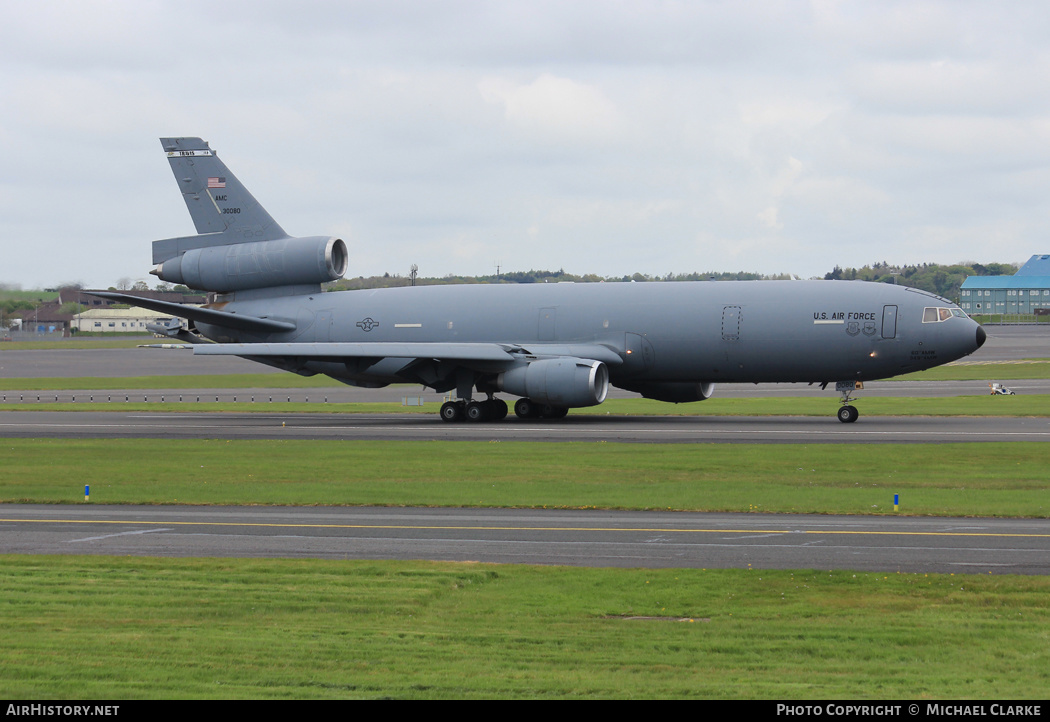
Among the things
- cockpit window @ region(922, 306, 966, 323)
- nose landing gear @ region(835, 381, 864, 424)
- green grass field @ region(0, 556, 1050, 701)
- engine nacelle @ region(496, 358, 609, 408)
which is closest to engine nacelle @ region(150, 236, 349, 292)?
engine nacelle @ region(496, 358, 609, 408)

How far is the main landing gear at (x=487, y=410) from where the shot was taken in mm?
41969

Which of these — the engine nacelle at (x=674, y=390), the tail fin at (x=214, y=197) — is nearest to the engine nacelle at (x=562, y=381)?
the engine nacelle at (x=674, y=390)

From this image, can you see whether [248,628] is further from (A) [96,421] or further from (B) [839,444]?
(A) [96,421]

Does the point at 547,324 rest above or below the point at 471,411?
above

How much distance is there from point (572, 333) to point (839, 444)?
13.4 meters

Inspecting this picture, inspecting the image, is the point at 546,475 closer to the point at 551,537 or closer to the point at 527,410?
the point at 551,537

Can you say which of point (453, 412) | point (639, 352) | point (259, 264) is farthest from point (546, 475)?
point (259, 264)

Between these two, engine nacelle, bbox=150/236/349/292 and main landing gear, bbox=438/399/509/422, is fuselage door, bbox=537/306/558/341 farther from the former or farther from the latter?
engine nacelle, bbox=150/236/349/292

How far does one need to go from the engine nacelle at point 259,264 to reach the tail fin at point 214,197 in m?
0.61

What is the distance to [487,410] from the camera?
42.1 m

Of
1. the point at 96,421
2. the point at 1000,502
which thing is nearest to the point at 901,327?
the point at 1000,502

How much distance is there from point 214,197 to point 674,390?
21.4m

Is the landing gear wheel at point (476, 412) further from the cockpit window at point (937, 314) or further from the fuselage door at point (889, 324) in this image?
the cockpit window at point (937, 314)

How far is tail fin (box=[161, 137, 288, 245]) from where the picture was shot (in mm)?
46969
